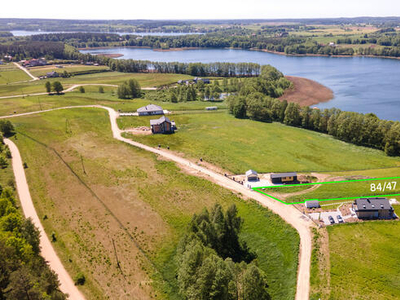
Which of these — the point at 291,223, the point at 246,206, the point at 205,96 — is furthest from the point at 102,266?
the point at 205,96

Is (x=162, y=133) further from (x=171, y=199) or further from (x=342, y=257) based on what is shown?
(x=342, y=257)

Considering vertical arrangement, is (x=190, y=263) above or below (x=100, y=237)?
above

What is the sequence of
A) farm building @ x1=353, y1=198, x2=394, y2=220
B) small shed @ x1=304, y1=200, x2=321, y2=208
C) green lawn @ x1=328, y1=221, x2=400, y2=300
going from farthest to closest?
small shed @ x1=304, y1=200, x2=321, y2=208, farm building @ x1=353, y1=198, x2=394, y2=220, green lawn @ x1=328, y1=221, x2=400, y2=300

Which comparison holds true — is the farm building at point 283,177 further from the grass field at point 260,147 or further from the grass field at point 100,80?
the grass field at point 100,80

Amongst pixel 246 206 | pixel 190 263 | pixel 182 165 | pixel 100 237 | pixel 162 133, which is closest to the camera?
pixel 190 263

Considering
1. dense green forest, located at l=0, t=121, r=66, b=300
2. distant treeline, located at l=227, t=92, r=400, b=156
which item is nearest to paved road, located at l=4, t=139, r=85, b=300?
dense green forest, located at l=0, t=121, r=66, b=300

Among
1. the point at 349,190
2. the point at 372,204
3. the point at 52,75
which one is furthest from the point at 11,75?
the point at 372,204

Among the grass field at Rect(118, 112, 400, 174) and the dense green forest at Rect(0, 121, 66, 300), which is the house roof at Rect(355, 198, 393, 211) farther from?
the dense green forest at Rect(0, 121, 66, 300)
